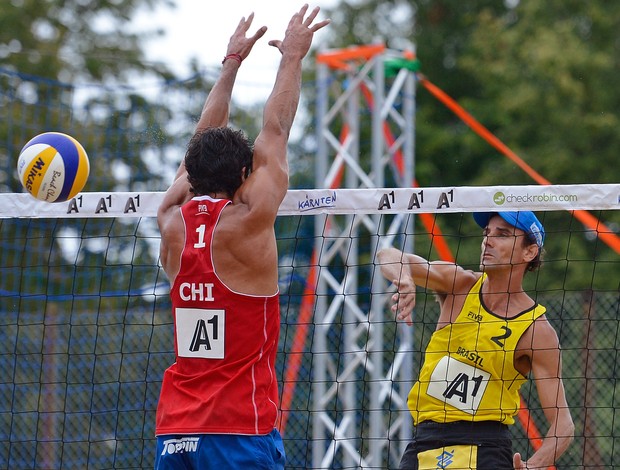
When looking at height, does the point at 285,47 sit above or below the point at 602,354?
above

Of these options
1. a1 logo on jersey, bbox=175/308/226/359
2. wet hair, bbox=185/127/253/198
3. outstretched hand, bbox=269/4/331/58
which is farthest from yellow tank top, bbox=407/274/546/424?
outstretched hand, bbox=269/4/331/58

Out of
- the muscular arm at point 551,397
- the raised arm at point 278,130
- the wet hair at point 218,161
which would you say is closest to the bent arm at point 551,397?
the muscular arm at point 551,397

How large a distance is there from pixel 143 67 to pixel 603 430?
451 inches

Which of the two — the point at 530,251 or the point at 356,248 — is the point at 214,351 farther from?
the point at 356,248

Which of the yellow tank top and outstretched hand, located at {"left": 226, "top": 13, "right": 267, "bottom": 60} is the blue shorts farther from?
outstretched hand, located at {"left": 226, "top": 13, "right": 267, "bottom": 60}

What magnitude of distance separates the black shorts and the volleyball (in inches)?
78.7

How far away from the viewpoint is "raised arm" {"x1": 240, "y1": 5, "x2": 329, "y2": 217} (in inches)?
154

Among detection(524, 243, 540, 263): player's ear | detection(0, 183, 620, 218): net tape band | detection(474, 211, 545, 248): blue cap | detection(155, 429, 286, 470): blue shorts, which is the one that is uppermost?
detection(0, 183, 620, 218): net tape band

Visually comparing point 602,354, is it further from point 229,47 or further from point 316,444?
point 229,47

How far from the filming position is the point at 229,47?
4.76 metres

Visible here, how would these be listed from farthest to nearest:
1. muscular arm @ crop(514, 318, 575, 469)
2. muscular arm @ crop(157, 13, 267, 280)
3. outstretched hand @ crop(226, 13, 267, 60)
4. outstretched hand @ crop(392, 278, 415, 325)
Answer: outstretched hand @ crop(226, 13, 267, 60), muscular arm @ crop(514, 318, 575, 469), outstretched hand @ crop(392, 278, 415, 325), muscular arm @ crop(157, 13, 267, 280)

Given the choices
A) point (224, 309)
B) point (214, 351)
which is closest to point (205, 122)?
point (224, 309)

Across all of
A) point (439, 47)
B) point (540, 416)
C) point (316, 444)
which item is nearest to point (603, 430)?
point (540, 416)

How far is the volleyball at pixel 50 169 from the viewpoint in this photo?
180 inches
